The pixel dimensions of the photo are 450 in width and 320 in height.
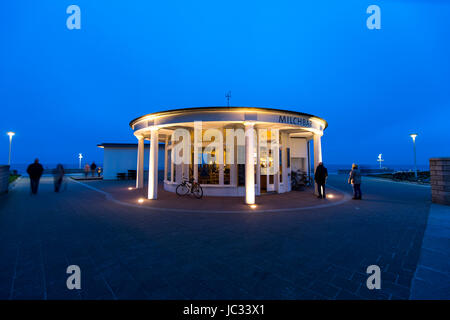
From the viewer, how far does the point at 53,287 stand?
2.12 meters

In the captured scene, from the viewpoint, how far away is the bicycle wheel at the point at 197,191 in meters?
8.45

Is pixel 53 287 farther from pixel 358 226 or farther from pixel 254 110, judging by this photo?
pixel 254 110

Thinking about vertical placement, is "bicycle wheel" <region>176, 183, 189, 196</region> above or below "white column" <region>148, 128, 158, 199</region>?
below

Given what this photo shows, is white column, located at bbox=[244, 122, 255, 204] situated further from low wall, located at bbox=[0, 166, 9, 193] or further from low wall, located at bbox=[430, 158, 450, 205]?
low wall, located at bbox=[0, 166, 9, 193]

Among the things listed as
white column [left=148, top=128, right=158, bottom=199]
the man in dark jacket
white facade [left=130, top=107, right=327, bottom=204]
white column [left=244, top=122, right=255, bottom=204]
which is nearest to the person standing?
the man in dark jacket

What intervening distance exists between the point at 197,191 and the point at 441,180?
9713 mm

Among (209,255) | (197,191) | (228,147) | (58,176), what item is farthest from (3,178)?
(209,255)

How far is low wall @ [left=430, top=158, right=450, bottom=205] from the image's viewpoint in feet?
22.0

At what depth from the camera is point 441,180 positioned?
6.87 meters

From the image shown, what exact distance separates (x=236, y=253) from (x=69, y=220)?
4.73 metres

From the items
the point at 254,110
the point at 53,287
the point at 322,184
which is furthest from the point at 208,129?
the point at 53,287

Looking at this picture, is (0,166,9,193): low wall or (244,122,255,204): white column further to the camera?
(0,166,9,193): low wall

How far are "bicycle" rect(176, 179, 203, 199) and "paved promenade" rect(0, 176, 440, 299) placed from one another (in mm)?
3252

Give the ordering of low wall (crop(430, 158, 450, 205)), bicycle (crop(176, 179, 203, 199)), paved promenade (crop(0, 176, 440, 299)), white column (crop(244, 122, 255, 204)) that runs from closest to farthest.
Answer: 1. paved promenade (crop(0, 176, 440, 299))
2. low wall (crop(430, 158, 450, 205))
3. white column (crop(244, 122, 255, 204))
4. bicycle (crop(176, 179, 203, 199))
